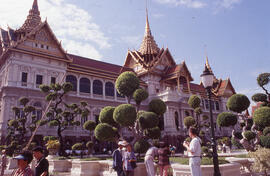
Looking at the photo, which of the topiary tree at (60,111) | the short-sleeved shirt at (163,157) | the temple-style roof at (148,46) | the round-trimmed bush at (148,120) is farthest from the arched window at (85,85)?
the short-sleeved shirt at (163,157)

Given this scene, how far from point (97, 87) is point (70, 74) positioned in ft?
13.0

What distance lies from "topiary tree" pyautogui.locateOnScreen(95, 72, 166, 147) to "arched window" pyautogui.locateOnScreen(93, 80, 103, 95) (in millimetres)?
16881

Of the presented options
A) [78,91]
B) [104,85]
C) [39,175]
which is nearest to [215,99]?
[104,85]

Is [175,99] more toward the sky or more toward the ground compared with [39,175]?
more toward the sky

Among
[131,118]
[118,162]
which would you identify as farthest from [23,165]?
[131,118]

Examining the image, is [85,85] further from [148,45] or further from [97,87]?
[148,45]

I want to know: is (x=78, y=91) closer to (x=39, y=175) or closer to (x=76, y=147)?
(x=76, y=147)

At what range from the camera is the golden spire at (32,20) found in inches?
1033

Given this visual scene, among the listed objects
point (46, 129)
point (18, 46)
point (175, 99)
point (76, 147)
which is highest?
point (18, 46)

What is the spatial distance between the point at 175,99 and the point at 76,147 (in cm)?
2067

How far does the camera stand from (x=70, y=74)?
27.5 meters

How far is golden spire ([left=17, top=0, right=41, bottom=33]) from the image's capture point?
86.1ft

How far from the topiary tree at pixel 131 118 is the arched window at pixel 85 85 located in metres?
16.1

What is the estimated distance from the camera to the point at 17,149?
16.9 metres
